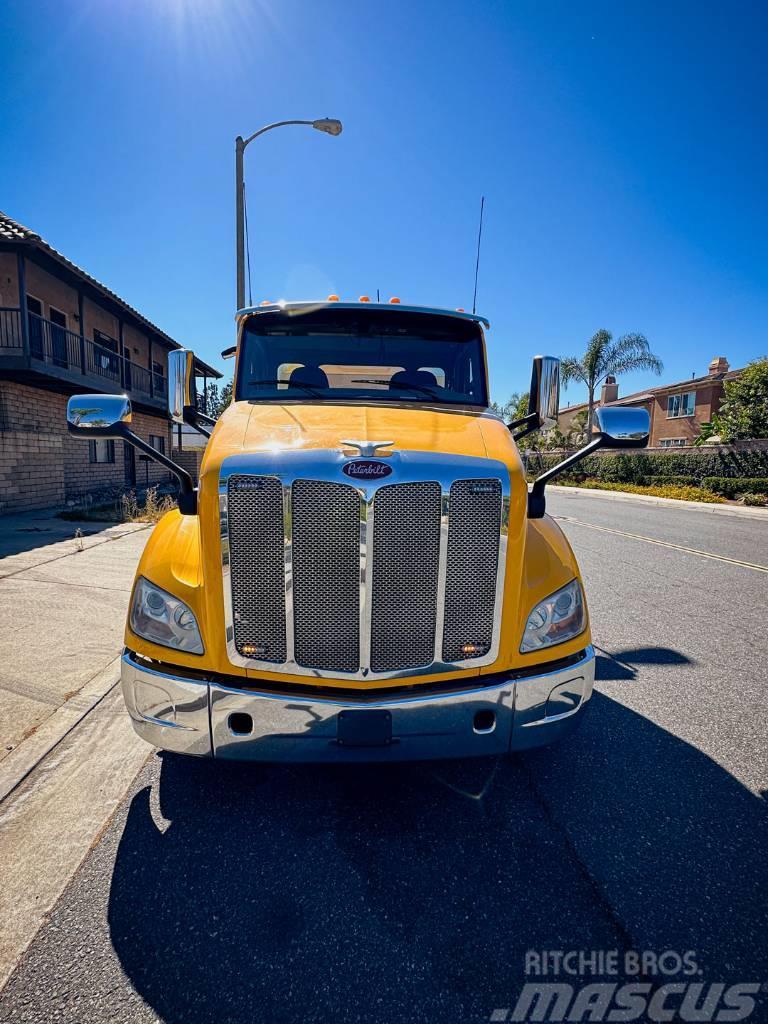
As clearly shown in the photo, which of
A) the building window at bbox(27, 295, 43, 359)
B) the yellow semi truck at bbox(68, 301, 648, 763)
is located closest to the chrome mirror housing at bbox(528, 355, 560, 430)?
the yellow semi truck at bbox(68, 301, 648, 763)

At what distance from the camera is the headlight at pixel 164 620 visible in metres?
2.11

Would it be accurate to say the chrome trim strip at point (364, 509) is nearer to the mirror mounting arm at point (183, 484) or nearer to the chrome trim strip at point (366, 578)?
the chrome trim strip at point (366, 578)

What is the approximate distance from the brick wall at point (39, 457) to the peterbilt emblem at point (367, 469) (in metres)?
13.4

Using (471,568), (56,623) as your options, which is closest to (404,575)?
(471,568)

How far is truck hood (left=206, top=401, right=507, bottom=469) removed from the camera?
218 centimetres

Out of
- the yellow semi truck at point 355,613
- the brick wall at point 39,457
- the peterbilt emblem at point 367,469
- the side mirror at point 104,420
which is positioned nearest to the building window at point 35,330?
the brick wall at point 39,457

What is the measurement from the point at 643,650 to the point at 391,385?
10.3 feet

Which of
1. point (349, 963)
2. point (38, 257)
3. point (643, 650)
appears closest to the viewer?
point (349, 963)

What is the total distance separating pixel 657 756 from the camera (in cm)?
281

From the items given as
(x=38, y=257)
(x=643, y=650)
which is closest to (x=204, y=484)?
(x=643, y=650)

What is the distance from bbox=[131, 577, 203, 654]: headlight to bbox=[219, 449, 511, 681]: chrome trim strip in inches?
6.4

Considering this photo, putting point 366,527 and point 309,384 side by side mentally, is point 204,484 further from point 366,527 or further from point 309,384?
point 309,384

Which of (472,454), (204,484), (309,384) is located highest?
(309,384)

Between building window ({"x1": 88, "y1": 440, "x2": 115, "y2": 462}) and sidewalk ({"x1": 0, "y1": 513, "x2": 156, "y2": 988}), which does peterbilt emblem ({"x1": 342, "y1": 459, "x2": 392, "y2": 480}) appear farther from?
building window ({"x1": 88, "y1": 440, "x2": 115, "y2": 462})
